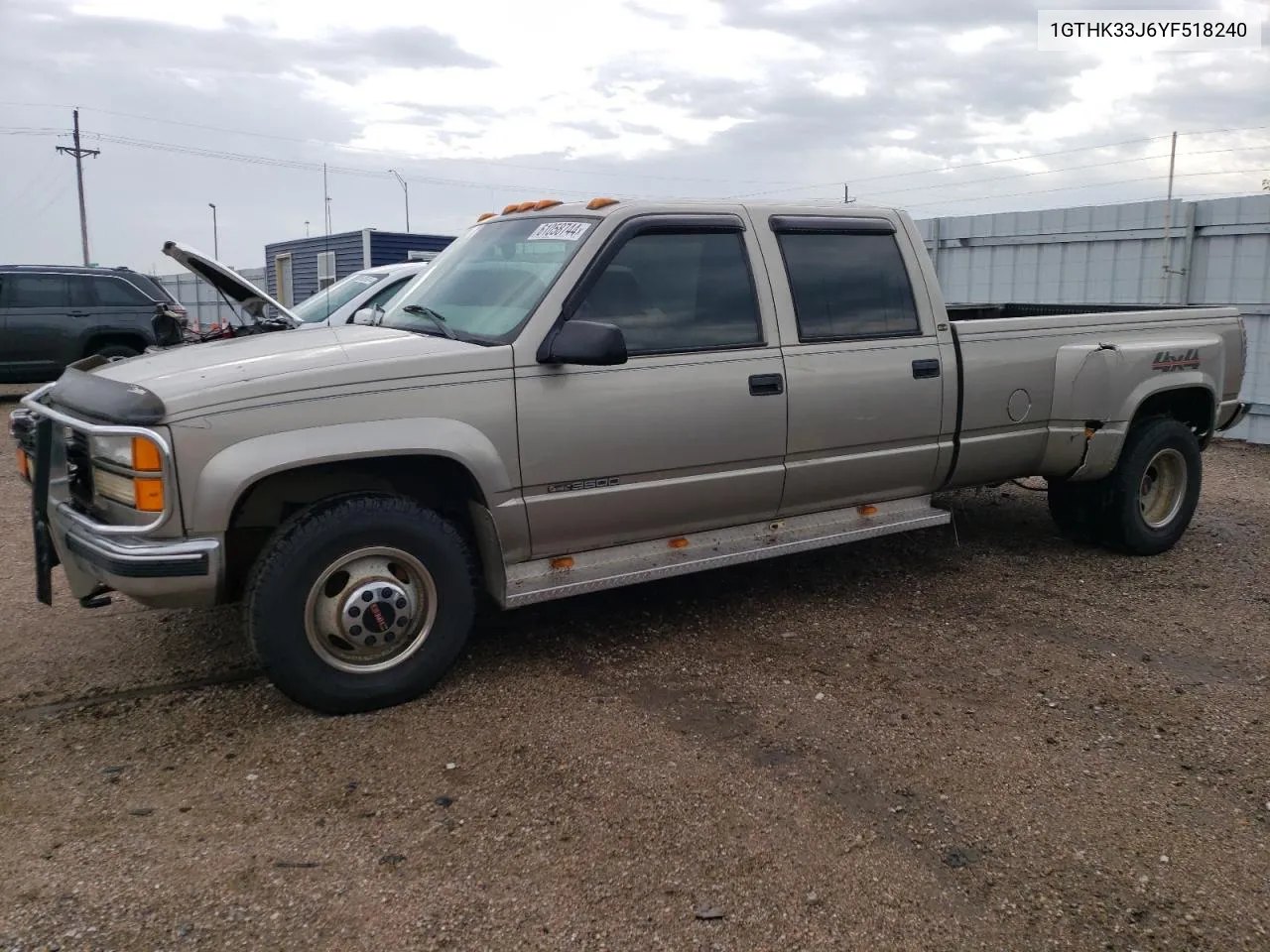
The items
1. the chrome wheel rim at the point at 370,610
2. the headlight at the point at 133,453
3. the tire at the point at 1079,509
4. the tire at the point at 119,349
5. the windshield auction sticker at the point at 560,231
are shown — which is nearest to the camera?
the headlight at the point at 133,453

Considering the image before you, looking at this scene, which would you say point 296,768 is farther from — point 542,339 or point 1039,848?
point 1039,848

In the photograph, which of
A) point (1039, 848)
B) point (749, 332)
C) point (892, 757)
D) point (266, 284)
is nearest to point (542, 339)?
point (749, 332)

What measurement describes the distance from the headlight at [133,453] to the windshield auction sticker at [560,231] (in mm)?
1932

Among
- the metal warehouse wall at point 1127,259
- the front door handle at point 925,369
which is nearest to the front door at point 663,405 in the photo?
the front door handle at point 925,369

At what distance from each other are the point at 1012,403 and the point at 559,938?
3996 millimetres

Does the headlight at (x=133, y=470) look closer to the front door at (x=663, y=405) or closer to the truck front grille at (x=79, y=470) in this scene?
the truck front grille at (x=79, y=470)

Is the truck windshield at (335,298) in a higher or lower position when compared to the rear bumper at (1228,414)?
higher

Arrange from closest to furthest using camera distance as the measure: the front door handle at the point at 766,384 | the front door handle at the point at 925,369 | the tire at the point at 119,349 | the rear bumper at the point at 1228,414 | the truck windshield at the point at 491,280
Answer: the truck windshield at the point at 491,280 → the front door handle at the point at 766,384 → the front door handle at the point at 925,369 → the rear bumper at the point at 1228,414 → the tire at the point at 119,349

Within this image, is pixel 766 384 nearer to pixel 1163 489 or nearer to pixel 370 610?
pixel 370 610

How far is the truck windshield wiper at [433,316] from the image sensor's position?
14.9 ft

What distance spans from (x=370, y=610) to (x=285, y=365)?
966 millimetres

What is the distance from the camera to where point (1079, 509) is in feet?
21.6

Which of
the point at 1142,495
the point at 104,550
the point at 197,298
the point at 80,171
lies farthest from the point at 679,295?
the point at 80,171

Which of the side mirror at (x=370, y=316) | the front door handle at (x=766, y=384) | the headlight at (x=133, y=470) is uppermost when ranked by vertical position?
the side mirror at (x=370, y=316)
